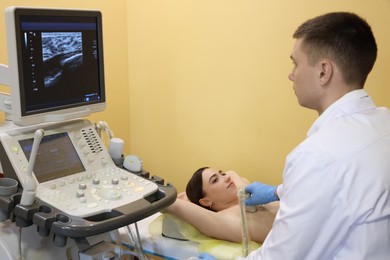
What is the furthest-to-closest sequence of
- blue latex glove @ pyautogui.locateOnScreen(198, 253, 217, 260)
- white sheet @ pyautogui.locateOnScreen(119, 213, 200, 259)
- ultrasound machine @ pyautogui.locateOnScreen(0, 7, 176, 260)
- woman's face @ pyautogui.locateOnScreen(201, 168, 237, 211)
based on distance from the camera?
woman's face @ pyautogui.locateOnScreen(201, 168, 237, 211) → white sheet @ pyautogui.locateOnScreen(119, 213, 200, 259) → blue latex glove @ pyautogui.locateOnScreen(198, 253, 217, 260) → ultrasound machine @ pyautogui.locateOnScreen(0, 7, 176, 260)

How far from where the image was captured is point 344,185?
1129 millimetres

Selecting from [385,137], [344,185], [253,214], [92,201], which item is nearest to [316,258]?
[344,185]

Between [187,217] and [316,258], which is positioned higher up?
[316,258]

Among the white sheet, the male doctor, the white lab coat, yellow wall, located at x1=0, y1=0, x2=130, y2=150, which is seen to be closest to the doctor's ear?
the male doctor

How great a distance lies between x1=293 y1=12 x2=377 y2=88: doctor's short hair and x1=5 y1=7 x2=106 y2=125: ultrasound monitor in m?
0.80

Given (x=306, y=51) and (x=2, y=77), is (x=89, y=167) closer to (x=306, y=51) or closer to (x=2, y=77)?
(x=2, y=77)

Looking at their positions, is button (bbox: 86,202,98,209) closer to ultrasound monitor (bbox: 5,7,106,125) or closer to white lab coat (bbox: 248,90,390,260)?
ultrasound monitor (bbox: 5,7,106,125)

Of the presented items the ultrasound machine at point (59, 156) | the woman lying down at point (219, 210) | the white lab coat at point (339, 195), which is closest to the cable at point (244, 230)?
the woman lying down at point (219, 210)

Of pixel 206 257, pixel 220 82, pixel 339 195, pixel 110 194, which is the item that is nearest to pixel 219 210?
pixel 206 257

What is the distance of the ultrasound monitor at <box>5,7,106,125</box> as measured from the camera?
145cm

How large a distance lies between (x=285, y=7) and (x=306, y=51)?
39.8 inches

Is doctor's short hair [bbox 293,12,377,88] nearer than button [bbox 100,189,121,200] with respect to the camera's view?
Yes

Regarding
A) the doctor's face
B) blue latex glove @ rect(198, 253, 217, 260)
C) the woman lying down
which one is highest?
the doctor's face

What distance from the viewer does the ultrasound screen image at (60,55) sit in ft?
5.07
